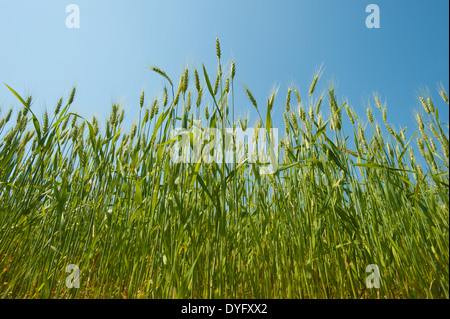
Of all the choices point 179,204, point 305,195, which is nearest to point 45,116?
point 179,204

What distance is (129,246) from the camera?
43.0 inches
